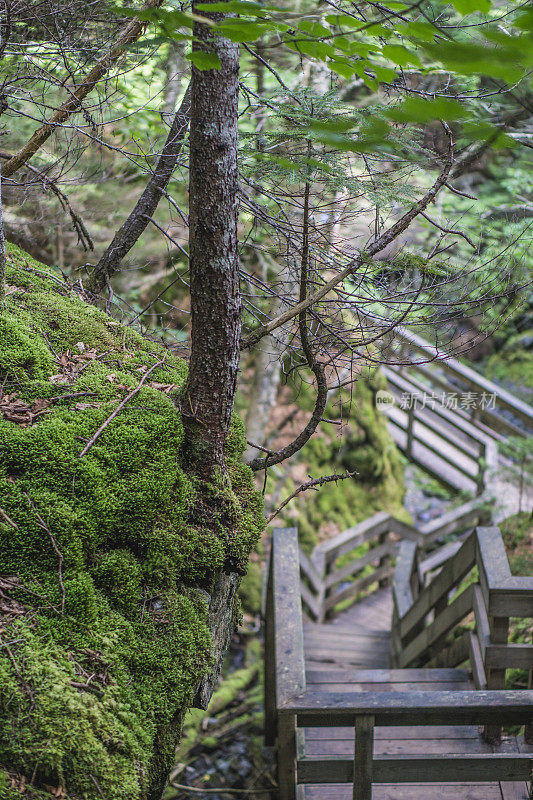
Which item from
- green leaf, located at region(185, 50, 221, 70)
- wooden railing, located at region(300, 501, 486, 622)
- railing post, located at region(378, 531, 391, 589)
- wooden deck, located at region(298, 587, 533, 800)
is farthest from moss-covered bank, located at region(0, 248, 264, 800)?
railing post, located at region(378, 531, 391, 589)

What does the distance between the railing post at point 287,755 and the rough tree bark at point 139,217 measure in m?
2.70

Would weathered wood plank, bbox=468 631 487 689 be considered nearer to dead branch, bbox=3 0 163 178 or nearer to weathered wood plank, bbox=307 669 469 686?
weathered wood plank, bbox=307 669 469 686

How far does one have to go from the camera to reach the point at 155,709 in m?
1.87

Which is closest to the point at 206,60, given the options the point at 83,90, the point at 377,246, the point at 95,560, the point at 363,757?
the point at 377,246

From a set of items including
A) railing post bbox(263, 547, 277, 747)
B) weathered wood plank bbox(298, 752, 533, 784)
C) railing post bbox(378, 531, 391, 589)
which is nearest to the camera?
weathered wood plank bbox(298, 752, 533, 784)

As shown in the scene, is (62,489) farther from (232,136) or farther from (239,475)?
(232,136)

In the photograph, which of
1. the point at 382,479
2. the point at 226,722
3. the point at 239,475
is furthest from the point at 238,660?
the point at 239,475

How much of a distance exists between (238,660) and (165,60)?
632 cm

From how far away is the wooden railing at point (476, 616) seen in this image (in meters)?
3.52

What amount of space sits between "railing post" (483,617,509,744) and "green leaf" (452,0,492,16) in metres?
3.39

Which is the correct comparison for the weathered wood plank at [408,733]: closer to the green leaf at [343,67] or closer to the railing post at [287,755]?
the railing post at [287,755]

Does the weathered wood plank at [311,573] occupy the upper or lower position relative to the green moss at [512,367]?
lower

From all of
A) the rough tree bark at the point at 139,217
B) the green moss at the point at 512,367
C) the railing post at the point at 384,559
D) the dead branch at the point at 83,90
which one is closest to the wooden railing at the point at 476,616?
the railing post at the point at 384,559

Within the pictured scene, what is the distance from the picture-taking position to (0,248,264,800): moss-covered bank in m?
1.57
